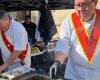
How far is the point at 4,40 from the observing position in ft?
10.3

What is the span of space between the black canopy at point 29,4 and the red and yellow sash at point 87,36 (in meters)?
3.53

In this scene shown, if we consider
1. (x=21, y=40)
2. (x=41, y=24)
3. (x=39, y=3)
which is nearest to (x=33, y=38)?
(x=41, y=24)

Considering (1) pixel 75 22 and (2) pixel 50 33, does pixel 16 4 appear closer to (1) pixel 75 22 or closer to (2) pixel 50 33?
(2) pixel 50 33

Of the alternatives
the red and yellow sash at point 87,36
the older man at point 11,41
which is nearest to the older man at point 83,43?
the red and yellow sash at point 87,36

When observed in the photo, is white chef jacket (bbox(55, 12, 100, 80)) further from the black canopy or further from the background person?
the background person

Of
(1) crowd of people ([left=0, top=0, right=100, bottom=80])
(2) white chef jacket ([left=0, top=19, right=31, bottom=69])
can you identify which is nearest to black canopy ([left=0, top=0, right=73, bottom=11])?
(2) white chef jacket ([left=0, top=19, right=31, bottom=69])

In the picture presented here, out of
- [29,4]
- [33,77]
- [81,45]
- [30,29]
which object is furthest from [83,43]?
[30,29]

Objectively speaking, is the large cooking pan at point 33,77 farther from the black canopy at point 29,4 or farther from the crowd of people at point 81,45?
the black canopy at point 29,4

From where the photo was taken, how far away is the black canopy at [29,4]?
573 cm

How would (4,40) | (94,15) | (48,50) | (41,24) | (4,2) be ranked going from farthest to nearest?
(41,24), (48,50), (4,2), (4,40), (94,15)

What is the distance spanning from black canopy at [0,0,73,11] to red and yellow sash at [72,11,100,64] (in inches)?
139

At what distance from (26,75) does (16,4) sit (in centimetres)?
363

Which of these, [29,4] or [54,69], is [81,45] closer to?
[54,69]

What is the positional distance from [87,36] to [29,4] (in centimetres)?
416
